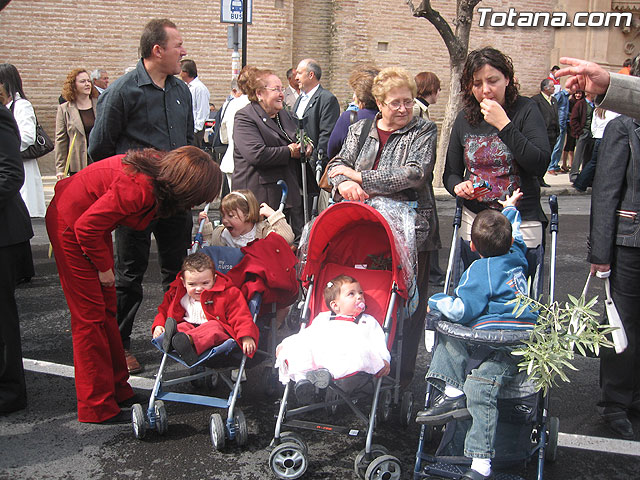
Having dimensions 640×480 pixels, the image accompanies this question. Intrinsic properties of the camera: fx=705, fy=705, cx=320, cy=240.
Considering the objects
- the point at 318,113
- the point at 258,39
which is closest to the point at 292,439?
the point at 318,113

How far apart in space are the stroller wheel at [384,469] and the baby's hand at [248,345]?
954 mm

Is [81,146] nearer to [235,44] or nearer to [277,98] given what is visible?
[277,98]

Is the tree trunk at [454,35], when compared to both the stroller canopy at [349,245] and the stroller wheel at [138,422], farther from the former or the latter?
the stroller wheel at [138,422]

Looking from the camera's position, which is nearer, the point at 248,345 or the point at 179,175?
the point at 179,175

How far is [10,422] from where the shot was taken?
433cm

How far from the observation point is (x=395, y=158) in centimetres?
453

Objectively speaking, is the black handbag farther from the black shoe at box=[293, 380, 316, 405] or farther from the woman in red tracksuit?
the black shoe at box=[293, 380, 316, 405]

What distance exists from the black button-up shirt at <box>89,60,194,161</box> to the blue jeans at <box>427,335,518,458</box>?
2564mm

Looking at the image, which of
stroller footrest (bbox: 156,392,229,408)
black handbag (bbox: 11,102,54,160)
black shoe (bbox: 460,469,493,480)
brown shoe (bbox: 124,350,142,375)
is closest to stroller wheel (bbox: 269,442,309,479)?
stroller footrest (bbox: 156,392,229,408)

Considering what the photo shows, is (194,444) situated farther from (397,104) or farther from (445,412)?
(397,104)

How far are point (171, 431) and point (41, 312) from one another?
274 centimetres

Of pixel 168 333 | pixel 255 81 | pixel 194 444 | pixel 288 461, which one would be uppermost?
pixel 255 81

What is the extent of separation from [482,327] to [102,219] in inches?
83.3

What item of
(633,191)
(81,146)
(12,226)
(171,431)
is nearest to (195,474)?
(171,431)
